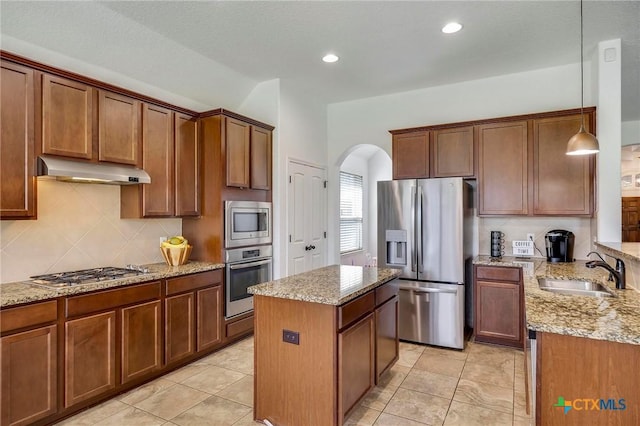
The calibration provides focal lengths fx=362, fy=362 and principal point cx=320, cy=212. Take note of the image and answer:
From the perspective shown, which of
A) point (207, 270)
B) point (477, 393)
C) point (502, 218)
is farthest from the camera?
point (502, 218)

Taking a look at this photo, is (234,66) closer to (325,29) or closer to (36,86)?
(325,29)

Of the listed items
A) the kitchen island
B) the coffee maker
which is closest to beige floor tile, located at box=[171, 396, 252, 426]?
the kitchen island

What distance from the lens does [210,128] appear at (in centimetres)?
377

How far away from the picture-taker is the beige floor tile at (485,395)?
103 inches

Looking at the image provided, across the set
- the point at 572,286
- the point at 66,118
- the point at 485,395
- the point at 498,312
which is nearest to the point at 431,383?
the point at 485,395

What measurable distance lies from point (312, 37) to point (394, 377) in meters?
3.11

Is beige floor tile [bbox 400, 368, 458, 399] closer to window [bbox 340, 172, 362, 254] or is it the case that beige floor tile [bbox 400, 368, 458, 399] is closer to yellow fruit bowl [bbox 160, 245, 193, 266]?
yellow fruit bowl [bbox 160, 245, 193, 266]

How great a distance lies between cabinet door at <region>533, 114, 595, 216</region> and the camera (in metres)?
3.55

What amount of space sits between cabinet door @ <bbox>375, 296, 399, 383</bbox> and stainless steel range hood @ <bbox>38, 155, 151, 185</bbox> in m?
2.28

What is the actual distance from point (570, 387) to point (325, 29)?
3.05 meters

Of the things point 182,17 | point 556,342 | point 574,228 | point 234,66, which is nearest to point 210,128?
point 234,66

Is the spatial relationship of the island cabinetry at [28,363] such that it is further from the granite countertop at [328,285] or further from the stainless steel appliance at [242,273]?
the stainless steel appliance at [242,273]

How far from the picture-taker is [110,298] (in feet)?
8.79
